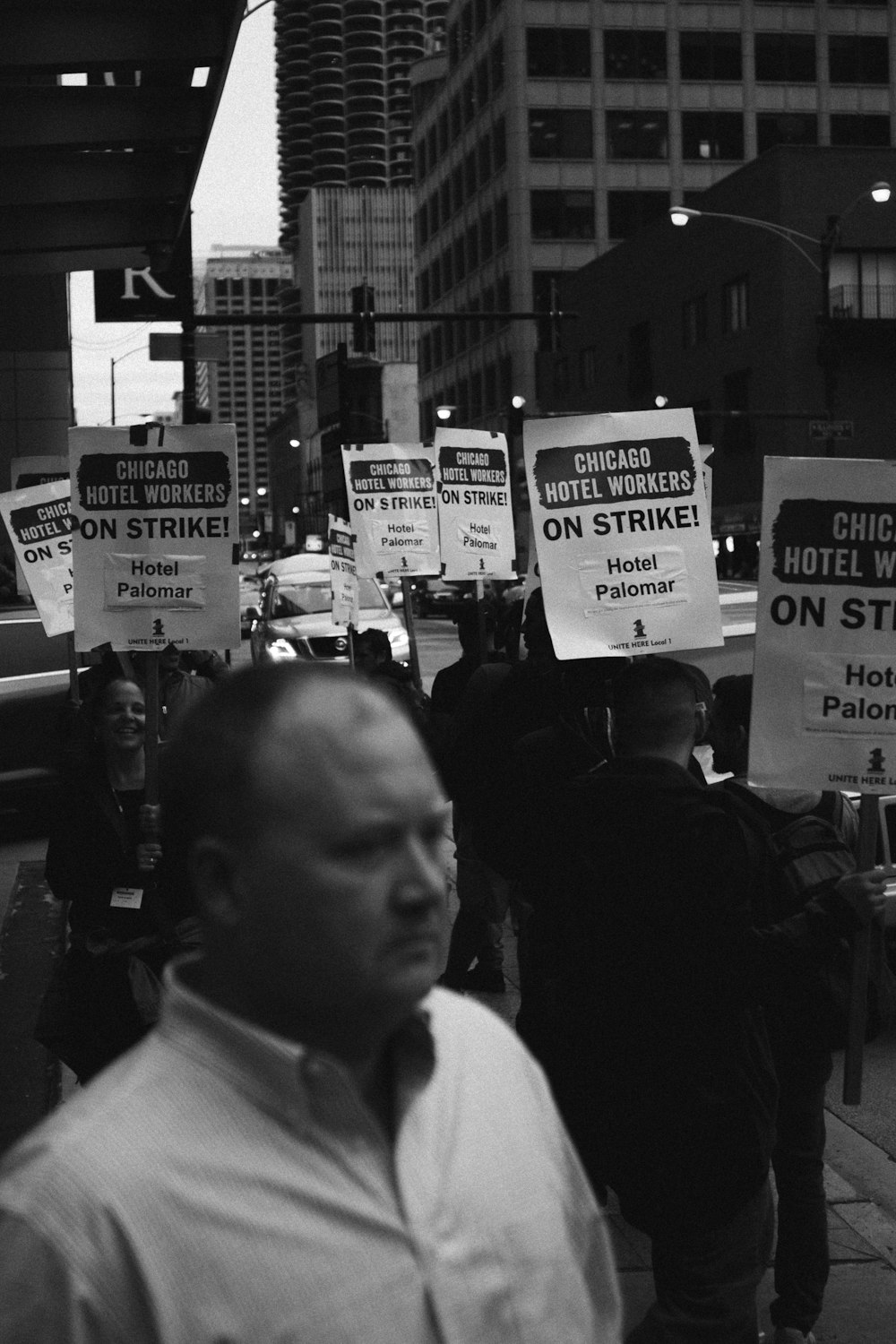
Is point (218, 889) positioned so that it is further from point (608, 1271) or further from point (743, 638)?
point (743, 638)

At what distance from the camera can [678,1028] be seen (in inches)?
134

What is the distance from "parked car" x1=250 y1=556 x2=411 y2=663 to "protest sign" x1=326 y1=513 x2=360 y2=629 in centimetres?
539

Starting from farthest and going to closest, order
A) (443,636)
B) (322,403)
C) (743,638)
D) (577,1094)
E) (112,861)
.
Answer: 1. (322,403)
2. (443,636)
3. (743,638)
4. (112,861)
5. (577,1094)

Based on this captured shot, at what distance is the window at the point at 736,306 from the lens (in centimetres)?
5306

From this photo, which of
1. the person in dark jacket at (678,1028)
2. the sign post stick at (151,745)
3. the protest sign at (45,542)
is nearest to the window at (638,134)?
the protest sign at (45,542)

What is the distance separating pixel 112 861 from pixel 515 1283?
3550mm

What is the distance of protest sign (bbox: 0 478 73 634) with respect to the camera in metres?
9.17

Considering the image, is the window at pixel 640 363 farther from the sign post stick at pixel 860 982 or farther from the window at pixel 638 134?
the sign post stick at pixel 860 982

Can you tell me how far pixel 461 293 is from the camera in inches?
3339

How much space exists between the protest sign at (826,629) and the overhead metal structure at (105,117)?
4571 millimetres

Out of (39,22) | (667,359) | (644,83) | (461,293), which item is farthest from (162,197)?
(461,293)

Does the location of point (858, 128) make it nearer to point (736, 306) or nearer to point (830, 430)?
point (736, 306)

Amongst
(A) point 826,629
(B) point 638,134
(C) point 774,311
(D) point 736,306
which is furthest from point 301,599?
(B) point 638,134

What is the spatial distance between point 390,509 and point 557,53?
66.2 m
